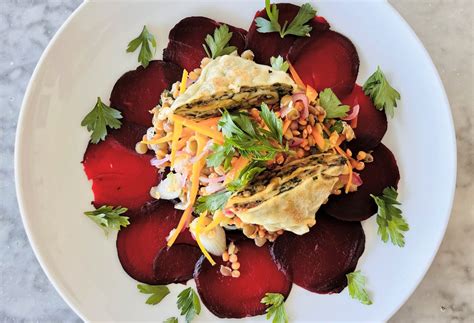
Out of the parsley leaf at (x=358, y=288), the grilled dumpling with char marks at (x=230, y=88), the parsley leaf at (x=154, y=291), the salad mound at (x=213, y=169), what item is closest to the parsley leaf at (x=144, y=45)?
the salad mound at (x=213, y=169)

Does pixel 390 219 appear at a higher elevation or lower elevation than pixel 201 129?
lower

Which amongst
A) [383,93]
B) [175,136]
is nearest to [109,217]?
[175,136]

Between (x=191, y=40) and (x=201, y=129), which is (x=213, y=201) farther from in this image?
(x=191, y=40)

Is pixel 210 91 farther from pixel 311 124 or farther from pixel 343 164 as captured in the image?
pixel 343 164

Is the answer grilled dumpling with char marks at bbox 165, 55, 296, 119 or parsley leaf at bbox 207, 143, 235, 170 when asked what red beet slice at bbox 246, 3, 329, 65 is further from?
parsley leaf at bbox 207, 143, 235, 170

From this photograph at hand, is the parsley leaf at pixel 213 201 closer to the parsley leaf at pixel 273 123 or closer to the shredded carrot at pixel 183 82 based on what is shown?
the parsley leaf at pixel 273 123

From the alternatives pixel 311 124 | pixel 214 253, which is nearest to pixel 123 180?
pixel 214 253
